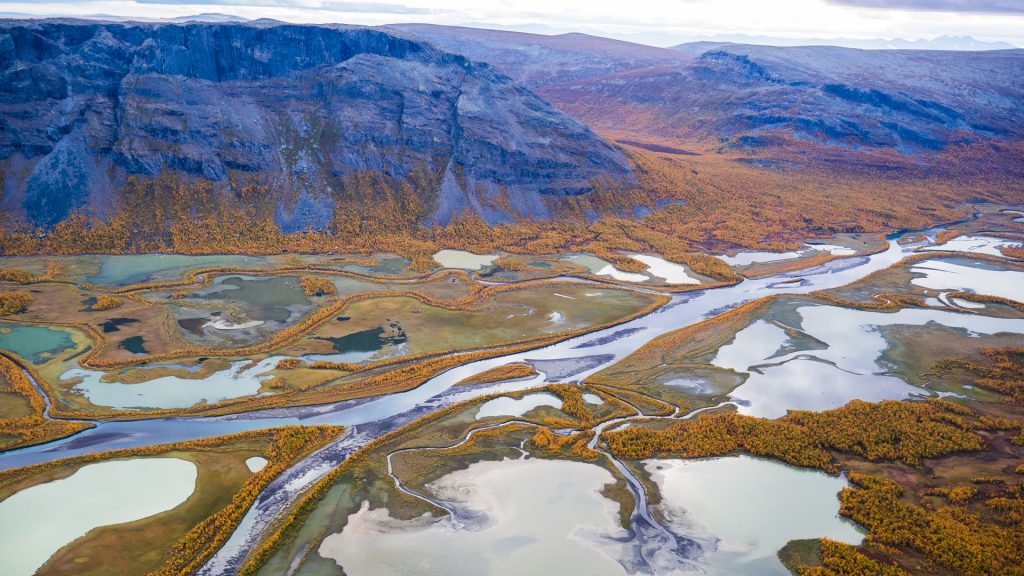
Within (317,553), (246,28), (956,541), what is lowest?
(317,553)

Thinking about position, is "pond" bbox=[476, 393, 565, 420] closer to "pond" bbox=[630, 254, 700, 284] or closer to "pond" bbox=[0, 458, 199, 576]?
"pond" bbox=[0, 458, 199, 576]

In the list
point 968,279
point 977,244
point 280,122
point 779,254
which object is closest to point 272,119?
point 280,122

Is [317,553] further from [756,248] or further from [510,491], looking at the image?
[756,248]

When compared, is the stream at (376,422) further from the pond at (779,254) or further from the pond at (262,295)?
the pond at (779,254)

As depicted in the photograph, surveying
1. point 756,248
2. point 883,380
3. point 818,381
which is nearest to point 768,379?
point 818,381

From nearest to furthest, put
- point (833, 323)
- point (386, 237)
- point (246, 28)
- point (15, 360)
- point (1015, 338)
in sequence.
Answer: point (15, 360), point (1015, 338), point (833, 323), point (386, 237), point (246, 28)

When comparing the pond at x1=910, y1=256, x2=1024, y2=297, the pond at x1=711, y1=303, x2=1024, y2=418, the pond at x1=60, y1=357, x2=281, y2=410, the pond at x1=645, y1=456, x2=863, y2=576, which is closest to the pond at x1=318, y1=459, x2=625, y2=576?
the pond at x1=645, y1=456, x2=863, y2=576

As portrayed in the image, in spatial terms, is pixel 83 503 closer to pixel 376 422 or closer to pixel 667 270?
pixel 376 422
